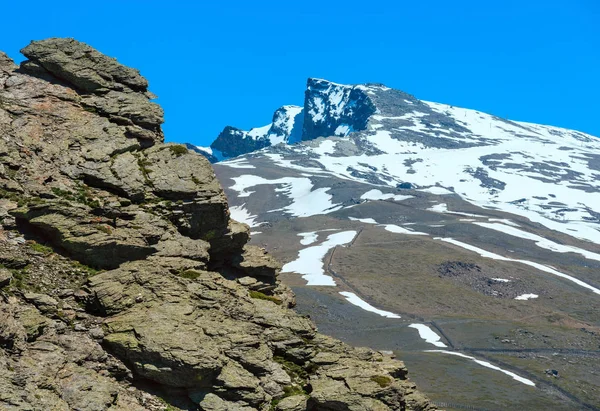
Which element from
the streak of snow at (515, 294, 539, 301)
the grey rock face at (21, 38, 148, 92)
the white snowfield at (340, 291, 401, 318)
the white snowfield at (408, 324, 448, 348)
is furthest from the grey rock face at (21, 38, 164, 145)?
the streak of snow at (515, 294, 539, 301)

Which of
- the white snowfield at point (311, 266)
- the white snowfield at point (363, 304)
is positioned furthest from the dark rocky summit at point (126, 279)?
the white snowfield at point (311, 266)

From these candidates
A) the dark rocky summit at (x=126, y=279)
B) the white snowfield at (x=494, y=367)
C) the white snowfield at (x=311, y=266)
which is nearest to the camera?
the dark rocky summit at (x=126, y=279)

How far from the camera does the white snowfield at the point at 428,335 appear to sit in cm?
12023

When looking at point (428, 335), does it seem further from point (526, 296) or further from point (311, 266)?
point (311, 266)

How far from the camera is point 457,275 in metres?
173

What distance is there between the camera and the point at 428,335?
125 metres

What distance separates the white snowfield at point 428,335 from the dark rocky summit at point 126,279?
9132 centimetres

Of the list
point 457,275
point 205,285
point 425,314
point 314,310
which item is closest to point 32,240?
point 205,285

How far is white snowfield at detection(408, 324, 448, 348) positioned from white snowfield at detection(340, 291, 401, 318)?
7080mm

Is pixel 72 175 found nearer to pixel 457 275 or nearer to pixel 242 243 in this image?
pixel 242 243

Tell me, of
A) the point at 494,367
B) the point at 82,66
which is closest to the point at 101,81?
the point at 82,66

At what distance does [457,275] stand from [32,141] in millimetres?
154369

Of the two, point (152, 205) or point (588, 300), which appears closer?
point (152, 205)

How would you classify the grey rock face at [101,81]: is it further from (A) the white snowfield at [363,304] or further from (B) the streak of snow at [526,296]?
(B) the streak of snow at [526,296]
